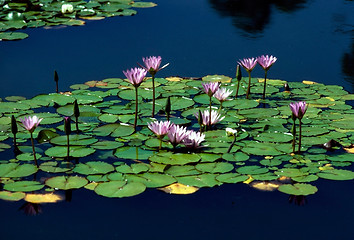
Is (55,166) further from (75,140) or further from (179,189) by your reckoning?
(179,189)

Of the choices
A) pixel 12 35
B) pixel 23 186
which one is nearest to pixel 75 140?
pixel 23 186

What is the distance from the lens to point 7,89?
5.96m

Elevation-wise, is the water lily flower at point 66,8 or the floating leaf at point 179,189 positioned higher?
the water lily flower at point 66,8

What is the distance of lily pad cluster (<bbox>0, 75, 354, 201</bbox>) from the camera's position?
4.10 m

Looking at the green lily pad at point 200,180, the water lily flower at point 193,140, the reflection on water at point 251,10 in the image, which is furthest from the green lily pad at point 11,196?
the reflection on water at point 251,10

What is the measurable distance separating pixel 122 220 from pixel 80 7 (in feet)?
19.2

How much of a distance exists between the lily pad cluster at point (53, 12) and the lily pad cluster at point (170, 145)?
2481mm

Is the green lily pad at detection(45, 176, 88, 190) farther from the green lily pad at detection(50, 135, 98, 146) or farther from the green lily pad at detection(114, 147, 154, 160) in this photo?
the green lily pad at detection(50, 135, 98, 146)

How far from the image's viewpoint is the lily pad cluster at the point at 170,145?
4102mm

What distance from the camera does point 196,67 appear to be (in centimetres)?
668

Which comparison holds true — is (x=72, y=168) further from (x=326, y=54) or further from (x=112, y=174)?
(x=326, y=54)

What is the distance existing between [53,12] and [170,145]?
15.5ft

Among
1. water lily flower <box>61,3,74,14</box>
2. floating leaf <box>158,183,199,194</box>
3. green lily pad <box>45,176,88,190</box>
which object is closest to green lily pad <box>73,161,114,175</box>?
green lily pad <box>45,176,88,190</box>

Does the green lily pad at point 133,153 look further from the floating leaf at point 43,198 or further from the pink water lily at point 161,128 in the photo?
the floating leaf at point 43,198
